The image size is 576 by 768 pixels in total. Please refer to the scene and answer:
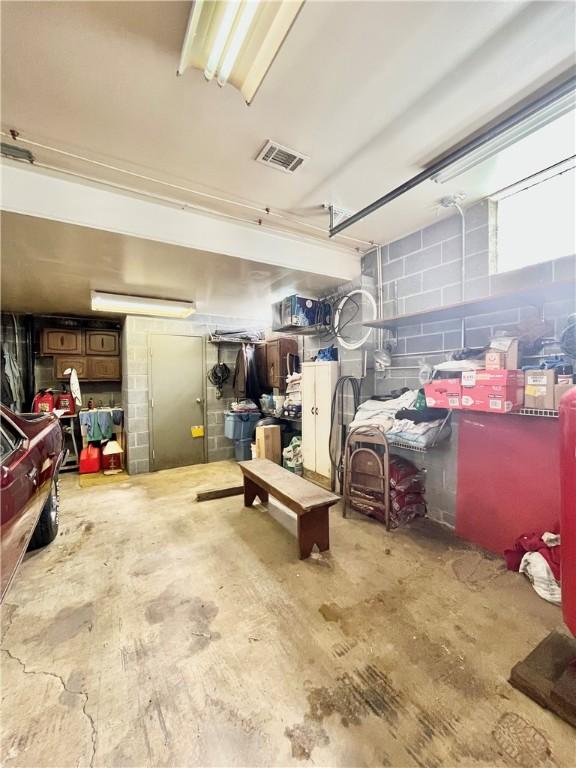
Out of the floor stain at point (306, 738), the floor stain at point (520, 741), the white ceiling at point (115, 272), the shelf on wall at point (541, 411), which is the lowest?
the floor stain at point (520, 741)

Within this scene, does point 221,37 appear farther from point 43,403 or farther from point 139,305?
point 43,403

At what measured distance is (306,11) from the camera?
116 centimetres

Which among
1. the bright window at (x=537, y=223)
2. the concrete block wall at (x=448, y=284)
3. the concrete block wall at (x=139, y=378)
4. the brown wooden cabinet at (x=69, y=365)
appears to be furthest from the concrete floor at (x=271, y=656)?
the brown wooden cabinet at (x=69, y=365)

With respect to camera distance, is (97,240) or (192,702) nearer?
(192,702)

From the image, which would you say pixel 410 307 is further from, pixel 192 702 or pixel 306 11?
pixel 192 702

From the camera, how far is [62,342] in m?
4.98

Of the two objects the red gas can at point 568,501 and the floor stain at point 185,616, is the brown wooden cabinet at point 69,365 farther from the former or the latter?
the red gas can at point 568,501

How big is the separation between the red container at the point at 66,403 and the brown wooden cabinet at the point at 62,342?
720mm

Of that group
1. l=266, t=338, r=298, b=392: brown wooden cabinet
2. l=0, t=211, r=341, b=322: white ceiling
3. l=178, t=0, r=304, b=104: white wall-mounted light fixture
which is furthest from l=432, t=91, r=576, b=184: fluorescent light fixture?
l=266, t=338, r=298, b=392: brown wooden cabinet

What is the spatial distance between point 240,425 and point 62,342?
3.20m

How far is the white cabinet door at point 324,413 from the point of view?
11.9 ft

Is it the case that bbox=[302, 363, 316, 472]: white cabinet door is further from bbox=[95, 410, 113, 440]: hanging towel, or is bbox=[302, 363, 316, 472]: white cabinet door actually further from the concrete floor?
bbox=[95, 410, 113, 440]: hanging towel

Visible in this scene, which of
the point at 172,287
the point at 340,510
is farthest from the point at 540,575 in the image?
the point at 172,287

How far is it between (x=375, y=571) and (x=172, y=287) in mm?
3589
